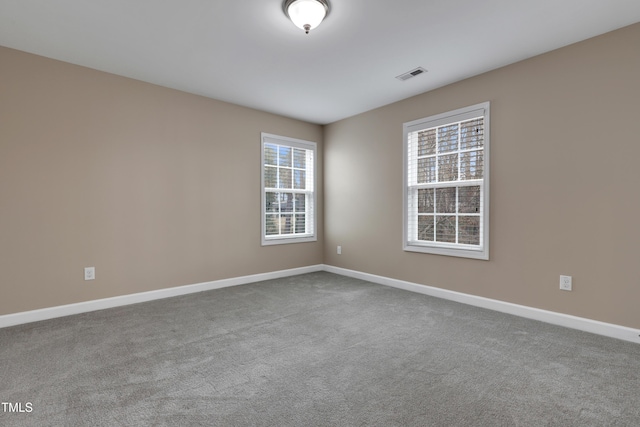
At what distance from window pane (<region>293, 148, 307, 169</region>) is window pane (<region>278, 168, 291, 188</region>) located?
208 millimetres

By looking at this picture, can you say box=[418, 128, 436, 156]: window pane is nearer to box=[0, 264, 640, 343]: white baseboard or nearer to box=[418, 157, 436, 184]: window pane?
box=[418, 157, 436, 184]: window pane

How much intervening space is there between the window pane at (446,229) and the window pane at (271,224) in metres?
2.42

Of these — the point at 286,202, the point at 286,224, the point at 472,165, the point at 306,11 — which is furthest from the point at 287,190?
the point at 306,11

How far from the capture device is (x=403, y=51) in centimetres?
288

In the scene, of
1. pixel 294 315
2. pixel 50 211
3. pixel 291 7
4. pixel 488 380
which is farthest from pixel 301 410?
pixel 50 211

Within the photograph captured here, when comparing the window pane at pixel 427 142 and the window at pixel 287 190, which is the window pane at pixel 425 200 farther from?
the window at pixel 287 190

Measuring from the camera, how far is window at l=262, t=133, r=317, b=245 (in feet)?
15.5

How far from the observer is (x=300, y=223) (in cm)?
520

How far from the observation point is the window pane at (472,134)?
341 cm

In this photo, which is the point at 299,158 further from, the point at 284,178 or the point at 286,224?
the point at 286,224

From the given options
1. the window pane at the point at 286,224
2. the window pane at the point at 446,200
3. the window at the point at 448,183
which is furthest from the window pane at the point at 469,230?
the window pane at the point at 286,224

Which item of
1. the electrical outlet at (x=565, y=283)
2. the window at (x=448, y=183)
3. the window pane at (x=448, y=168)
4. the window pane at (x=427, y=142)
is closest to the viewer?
the electrical outlet at (x=565, y=283)

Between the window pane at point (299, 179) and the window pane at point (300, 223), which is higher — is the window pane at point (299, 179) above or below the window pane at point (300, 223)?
above

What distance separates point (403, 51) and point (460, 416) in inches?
114
